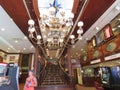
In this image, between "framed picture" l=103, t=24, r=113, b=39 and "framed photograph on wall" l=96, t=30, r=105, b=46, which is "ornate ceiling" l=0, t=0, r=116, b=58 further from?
"framed photograph on wall" l=96, t=30, r=105, b=46

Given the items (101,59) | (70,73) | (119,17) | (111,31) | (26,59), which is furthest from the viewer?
(26,59)

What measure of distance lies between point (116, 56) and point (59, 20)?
10.0ft

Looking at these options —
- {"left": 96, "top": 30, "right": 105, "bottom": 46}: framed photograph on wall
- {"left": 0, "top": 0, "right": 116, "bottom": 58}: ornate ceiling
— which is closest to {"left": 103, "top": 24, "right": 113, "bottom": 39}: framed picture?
{"left": 96, "top": 30, "right": 105, "bottom": 46}: framed photograph on wall

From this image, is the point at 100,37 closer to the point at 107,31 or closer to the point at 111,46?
the point at 107,31

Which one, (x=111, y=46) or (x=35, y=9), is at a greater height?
(x=35, y=9)

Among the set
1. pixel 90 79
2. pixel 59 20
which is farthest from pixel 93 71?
pixel 59 20

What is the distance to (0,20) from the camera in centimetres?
570

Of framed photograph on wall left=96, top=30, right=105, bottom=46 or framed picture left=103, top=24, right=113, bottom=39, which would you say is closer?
framed picture left=103, top=24, right=113, bottom=39

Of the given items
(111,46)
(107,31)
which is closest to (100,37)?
(107,31)

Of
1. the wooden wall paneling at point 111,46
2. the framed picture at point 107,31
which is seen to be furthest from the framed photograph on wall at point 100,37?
the wooden wall paneling at point 111,46

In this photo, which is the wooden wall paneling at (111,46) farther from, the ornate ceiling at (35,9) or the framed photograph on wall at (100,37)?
the ornate ceiling at (35,9)

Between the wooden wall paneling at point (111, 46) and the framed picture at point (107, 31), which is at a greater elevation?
the framed picture at point (107, 31)

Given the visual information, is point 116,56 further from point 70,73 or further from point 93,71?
point 93,71

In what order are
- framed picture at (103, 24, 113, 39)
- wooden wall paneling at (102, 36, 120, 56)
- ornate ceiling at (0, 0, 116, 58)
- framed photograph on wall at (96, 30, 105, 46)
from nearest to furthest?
ornate ceiling at (0, 0, 116, 58) < wooden wall paneling at (102, 36, 120, 56) < framed picture at (103, 24, 113, 39) < framed photograph on wall at (96, 30, 105, 46)
